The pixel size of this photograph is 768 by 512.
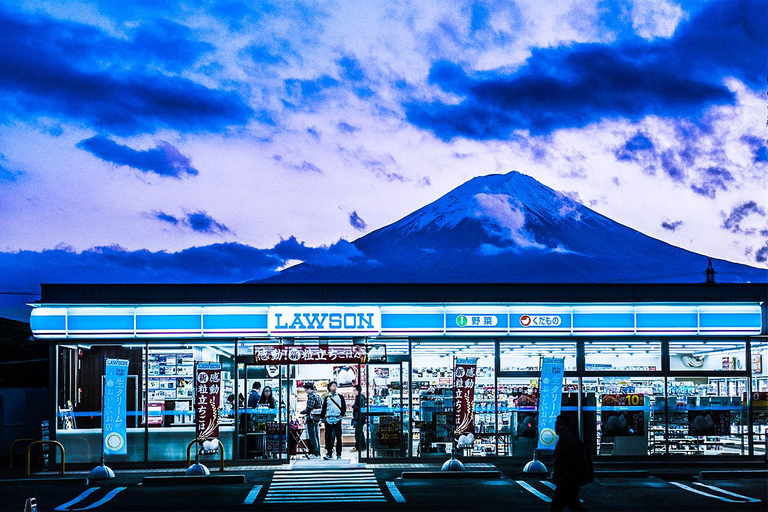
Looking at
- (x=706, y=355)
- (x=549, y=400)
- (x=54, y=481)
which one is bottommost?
(x=54, y=481)

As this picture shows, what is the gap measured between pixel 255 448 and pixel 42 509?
6.96m

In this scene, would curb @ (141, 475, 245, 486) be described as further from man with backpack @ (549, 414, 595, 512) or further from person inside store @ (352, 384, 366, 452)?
man with backpack @ (549, 414, 595, 512)

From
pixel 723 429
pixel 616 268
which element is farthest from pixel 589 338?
pixel 616 268

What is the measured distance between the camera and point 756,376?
22.3m

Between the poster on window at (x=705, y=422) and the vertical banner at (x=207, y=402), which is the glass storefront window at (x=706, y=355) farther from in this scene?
the vertical banner at (x=207, y=402)

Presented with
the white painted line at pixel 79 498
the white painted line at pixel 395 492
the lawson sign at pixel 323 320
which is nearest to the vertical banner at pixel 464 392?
the lawson sign at pixel 323 320

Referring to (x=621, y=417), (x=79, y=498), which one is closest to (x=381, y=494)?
(x=79, y=498)

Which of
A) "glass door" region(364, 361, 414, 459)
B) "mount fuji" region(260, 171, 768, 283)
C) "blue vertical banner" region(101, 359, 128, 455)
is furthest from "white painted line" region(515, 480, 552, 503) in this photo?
"mount fuji" region(260, 171, 768, 283)

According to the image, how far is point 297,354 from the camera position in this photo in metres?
21.1

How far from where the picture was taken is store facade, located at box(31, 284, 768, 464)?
70.9ft

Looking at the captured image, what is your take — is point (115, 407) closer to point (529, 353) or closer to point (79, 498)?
point (79, 498)

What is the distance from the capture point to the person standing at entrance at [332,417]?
2133 centimetres

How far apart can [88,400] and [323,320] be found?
18.5 ft

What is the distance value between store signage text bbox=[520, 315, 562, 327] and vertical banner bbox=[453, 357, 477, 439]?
166 centimetres
